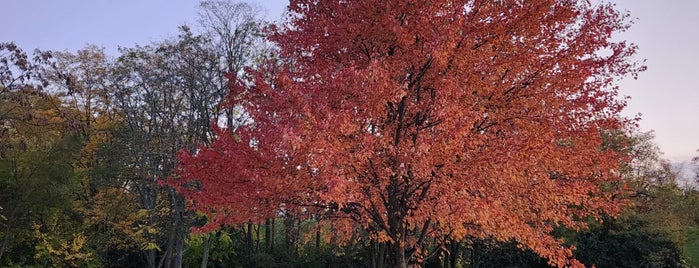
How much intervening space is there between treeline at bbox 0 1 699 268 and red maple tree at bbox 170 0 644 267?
748cm

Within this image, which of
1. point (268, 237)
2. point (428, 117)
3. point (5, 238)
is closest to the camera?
point (428, 117)

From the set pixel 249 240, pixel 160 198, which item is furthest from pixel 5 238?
pixel 249 240

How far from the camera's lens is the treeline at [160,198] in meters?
18.6

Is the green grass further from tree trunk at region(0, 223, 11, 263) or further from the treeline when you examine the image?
tree trunk at region(0, 223, 11, 263)

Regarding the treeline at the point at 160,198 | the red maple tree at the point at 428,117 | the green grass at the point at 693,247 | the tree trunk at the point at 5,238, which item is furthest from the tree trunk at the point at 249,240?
the green grass at the point at 693,247

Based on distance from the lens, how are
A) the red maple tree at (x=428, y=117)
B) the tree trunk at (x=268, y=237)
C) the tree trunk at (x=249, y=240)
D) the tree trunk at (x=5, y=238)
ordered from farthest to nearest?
1. the tree trunk at (x=268, y=237)
2. the tree trunk at (x=249, y=240)
3. the tree trunk at (x=5, y=238)
4. the red maple tree at (x=428, y=117)

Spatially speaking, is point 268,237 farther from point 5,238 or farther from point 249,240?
point 5,238

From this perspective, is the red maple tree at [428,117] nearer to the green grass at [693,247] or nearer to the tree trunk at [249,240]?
the tree trunk at [249,240]

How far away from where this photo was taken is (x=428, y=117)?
9117mm

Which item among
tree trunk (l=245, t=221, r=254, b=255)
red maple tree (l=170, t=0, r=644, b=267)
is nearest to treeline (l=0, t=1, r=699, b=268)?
tree trunk (l=245, t=221, r=254, b=255)

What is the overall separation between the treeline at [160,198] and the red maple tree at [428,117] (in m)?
7.48

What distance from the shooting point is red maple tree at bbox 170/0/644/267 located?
7703mm

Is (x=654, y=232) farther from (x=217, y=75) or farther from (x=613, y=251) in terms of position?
(x=217, y=75)

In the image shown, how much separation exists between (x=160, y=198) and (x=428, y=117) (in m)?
14.5
